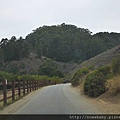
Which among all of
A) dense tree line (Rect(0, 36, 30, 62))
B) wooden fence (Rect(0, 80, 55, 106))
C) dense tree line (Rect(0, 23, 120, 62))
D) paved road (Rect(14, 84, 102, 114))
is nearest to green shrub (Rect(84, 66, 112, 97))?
paved road (Rect(14, 84, 102, 114))

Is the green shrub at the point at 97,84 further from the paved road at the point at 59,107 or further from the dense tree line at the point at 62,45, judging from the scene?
the dense tree line at the point at 62,45

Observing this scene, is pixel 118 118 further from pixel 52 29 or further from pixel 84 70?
pixel 52 29

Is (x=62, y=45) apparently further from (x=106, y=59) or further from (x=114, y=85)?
(x=114, y=85)

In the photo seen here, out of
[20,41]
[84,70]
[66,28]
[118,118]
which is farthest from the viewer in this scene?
[66,28]

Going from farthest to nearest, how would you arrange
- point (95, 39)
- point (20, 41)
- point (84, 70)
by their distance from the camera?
point (95, 39) → point (20, 41) → point (84, 70)

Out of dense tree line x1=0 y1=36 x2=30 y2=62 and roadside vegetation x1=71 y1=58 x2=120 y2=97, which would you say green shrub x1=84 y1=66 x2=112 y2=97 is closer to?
roadside vegetation x1=71 y1=58 x2=120 y2=97

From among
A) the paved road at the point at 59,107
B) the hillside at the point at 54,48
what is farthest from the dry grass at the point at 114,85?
the hillside at the point at 54,48

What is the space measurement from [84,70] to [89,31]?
138294 millimetres

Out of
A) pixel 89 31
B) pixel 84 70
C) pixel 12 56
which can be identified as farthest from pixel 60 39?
pixel 84 70

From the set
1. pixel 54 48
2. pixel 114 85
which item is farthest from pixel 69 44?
pixel 114 85

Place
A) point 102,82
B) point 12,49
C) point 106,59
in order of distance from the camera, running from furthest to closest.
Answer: point 12,49, point 106,59, point 102,82

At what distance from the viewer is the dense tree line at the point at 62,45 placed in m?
128

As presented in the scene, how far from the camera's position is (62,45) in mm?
155625

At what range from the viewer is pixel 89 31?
18175cm
